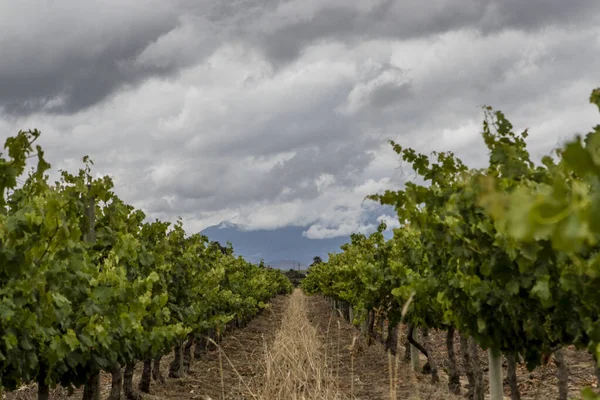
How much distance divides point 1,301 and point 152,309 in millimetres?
3221

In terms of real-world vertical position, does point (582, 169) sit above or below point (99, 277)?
below

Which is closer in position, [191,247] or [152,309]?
[152,309]

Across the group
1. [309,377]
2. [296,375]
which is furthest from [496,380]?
[309,377]

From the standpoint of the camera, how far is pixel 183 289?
13.2 metres

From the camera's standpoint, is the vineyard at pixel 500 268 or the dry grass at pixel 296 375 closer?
the vineyard at pixel 500 268

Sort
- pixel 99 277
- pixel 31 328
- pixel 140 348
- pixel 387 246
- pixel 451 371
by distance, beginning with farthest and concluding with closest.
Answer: pixel 387 246 < pixel 451 371 < pixel 140 348 < pixel 99 277 < pixel 31 328

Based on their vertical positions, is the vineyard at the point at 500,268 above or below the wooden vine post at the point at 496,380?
above

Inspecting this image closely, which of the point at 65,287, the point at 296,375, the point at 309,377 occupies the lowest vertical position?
the point at 309,377

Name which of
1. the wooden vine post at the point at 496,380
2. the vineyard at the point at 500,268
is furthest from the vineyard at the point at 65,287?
the wooden vine post at the point at 496,380

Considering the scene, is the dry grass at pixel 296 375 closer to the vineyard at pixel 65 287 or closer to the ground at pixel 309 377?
the ground at pixel 309 377

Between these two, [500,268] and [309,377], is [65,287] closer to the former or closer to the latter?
[500,268]

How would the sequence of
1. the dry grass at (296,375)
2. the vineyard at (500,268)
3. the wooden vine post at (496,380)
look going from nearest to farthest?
the vineyard at (500,268) → the wooden vine post at (496,380) → the dry grass at (296,375)

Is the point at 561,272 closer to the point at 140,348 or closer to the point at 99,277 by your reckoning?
the point at 99,277

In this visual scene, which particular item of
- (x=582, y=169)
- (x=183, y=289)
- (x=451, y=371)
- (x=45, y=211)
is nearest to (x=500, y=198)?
(x=582, y=169)
